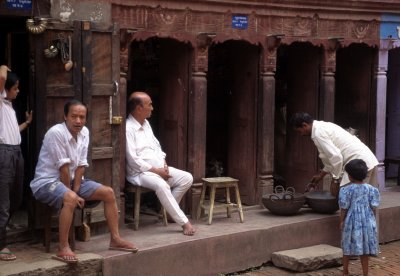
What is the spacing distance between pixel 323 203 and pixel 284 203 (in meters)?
0.59

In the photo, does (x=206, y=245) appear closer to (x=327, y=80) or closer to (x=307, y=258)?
(x=307, y=258)

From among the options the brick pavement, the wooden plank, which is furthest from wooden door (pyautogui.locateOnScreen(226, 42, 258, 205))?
the wooden plank

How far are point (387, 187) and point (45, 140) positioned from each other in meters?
6.86

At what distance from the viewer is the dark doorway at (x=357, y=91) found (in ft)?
36.8

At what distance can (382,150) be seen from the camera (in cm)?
1127

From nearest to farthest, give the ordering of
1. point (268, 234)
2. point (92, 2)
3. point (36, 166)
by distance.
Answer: point (36, 166) < point (92, 2) < point (268, 234)

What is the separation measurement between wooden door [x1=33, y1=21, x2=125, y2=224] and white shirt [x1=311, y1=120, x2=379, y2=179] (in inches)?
98.0

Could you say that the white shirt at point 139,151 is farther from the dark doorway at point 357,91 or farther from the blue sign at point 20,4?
the dark doorway at point 357,91

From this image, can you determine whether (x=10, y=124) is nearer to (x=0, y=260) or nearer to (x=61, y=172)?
(x=61, y=172)

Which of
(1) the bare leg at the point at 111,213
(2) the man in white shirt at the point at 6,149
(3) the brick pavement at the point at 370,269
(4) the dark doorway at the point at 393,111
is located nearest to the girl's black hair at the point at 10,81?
(2) the man in white shirt at the point at 6,149

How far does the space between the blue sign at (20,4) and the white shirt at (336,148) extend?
3757mm

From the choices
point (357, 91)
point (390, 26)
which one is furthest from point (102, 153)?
point (390, 26)

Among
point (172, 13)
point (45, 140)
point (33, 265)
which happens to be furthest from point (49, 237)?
point (172, 13)

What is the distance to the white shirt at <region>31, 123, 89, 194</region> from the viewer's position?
6797 mm
